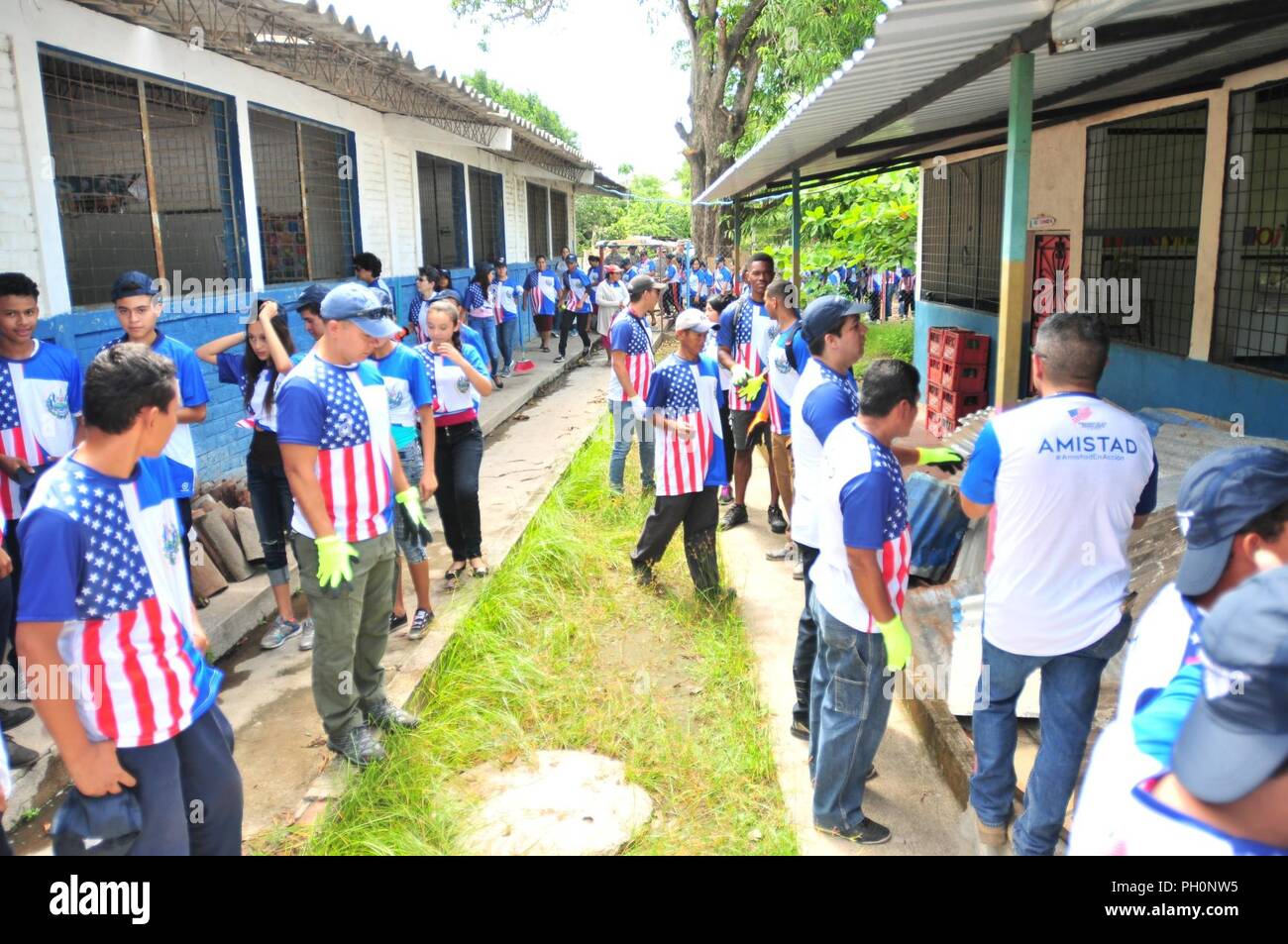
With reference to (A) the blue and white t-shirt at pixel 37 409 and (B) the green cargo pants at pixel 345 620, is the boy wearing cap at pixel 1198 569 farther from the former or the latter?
(A) the blue and white t-shirt at pixel 37 409

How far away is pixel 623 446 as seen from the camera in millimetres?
7406

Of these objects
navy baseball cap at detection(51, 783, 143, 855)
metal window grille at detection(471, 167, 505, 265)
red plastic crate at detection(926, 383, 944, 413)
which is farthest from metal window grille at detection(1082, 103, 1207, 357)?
metal window grille at detection(471, 167, 505, 265)

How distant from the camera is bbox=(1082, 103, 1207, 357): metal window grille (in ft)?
21.3

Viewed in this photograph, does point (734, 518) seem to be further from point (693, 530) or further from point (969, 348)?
point (969, 348)

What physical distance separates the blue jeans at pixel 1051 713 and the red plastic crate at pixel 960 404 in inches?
255

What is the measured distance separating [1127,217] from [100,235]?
754 centimetres

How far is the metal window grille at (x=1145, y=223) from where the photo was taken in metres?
6.49

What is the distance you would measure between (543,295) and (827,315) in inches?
523

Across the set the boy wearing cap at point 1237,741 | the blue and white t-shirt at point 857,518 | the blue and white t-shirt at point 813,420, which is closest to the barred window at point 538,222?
the blue and white t-shirt at point 813,420

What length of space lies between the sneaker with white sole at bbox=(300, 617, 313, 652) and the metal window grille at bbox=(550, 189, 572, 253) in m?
17.2

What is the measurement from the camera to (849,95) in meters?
4.90

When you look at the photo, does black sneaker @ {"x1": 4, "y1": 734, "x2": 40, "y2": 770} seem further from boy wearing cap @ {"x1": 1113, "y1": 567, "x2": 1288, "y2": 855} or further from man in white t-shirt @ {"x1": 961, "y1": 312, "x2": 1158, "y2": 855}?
boy wearing cap @ {"x1": 1113, "y1": 567, "x2": 1288, "y2": 855}

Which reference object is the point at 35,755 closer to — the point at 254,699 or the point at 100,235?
the point at 254,699

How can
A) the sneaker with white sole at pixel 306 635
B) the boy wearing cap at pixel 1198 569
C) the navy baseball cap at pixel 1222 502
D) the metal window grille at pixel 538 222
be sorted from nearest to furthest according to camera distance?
the boy wearing cap at pixel 1198 569 → the navy baseball cap at pixel 1222 502 → the sneaker with white sole at pixel 306 635 → the metal window grille at pixel 538 222
